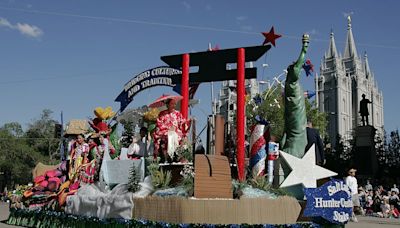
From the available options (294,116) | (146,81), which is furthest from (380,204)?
(146,81)

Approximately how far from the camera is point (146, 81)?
1620cm

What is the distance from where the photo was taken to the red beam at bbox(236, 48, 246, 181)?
10641 millimetres

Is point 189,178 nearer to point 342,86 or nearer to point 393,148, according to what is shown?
point 393,148

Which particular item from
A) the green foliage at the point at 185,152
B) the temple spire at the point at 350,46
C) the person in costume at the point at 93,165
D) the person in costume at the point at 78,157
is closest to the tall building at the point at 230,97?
the green foliage at the point at 185,152

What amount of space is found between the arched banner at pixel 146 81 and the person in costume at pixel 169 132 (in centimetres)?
392

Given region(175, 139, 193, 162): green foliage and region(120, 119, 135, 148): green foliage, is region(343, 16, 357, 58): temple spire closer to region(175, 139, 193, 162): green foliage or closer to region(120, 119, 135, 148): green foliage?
region(120, 119, 135, 148): green foliage

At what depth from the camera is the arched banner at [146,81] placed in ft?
49.9

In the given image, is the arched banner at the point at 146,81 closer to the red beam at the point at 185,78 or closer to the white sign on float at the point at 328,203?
the red beam at the point at 185,78

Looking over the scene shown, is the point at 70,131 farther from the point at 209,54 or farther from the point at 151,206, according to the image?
the point at 151,206

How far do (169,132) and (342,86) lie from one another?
8892cm

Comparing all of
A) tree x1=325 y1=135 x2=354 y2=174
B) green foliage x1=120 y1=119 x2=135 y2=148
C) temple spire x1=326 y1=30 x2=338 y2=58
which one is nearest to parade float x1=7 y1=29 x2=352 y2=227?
green foliage x1=120 y1=119 x2=135 y2=148

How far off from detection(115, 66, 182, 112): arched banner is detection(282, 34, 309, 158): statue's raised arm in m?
5.03

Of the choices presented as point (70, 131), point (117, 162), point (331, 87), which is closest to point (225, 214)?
point (117, 162)

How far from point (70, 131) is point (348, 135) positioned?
85.5m
